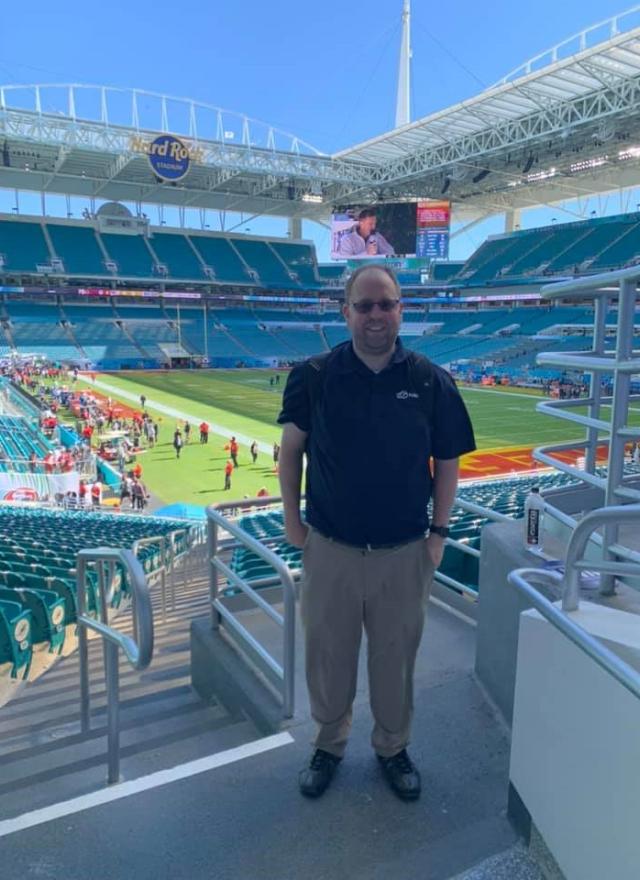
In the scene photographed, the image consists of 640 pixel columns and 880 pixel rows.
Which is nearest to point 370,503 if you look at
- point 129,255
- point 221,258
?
point 129,255

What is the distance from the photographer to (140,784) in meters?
2.60

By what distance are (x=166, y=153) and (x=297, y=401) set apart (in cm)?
4673

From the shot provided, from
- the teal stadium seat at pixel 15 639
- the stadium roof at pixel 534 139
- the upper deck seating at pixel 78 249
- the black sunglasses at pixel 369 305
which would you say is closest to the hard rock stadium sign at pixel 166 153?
the stadium roof at pixel 534 139

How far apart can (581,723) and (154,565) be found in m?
7.59

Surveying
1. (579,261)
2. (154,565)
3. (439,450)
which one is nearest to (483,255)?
(579,261)

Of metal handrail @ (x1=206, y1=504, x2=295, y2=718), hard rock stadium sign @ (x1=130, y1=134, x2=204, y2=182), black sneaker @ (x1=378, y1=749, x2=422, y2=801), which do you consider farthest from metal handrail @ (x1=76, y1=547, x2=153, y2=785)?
hard rock stadium sign @ (x1=130, y1=134, x2=204, y2=182)

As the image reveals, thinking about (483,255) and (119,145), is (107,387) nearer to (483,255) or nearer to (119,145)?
(119,145)

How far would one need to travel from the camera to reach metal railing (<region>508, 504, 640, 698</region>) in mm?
1562

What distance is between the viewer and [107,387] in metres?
38.7

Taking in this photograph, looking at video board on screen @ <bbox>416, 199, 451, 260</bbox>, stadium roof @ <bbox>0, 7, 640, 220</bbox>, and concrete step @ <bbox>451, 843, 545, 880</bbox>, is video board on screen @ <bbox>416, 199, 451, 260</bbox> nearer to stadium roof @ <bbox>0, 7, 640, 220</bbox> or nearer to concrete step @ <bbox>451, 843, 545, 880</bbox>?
stadium roof @ <bbox>0, 7, 640, 220</bbox>

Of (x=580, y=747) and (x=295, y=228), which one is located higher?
(x=295, y=228)

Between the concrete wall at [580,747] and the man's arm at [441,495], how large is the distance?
549 millimetres

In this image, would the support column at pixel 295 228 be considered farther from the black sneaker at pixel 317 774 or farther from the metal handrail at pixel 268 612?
the black sneaker at pixel 317 774

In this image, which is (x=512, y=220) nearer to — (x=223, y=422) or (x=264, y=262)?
(x=264, y=262)
